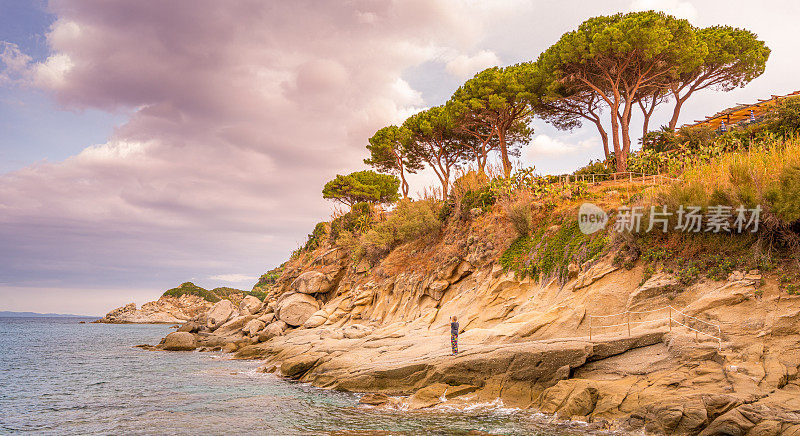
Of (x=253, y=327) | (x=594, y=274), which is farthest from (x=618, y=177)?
(x=253, y=327)

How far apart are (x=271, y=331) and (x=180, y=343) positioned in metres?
9.35

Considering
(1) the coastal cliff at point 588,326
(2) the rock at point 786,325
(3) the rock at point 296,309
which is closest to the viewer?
(1) the coastal cliff at point 588,326

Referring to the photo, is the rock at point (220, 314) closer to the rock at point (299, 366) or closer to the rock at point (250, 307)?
the rock at point (250, 307)

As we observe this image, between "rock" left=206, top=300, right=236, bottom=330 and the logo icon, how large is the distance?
38.6 m

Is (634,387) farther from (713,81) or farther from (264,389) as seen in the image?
(713,81)

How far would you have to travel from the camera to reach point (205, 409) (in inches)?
576

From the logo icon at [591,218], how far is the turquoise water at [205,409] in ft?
35.8

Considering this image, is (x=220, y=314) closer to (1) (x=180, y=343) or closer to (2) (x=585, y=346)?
(1) (x=180, y=343)

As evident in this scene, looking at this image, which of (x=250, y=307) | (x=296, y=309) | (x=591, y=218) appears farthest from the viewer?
(x=250, y=307)

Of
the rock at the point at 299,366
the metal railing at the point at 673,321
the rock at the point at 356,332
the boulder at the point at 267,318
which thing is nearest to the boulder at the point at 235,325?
the boulder at the point at 267,318

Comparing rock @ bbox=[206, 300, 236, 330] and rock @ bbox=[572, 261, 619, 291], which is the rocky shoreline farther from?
rock @ bbox=[206, 300, 236, 330]

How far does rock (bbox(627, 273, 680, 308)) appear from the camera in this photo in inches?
582

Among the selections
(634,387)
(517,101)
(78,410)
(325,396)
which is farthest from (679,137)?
(78,410)

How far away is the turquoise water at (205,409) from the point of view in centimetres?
1174
